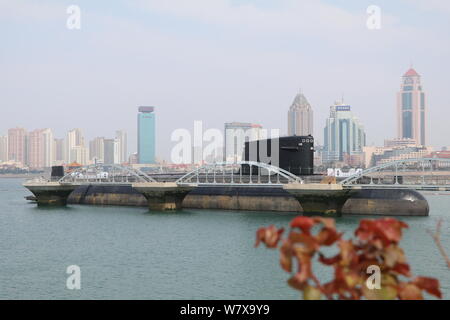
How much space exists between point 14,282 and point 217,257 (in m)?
11.9

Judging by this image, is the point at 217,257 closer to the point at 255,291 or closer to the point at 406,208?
the point at 255,291

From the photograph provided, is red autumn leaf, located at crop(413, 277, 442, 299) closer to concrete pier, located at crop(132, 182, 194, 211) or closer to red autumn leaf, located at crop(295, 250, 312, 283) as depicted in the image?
red autumn leaf, located at crop(295, 250, 312, 283)

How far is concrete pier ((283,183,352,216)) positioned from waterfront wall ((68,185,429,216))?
2.95 metres

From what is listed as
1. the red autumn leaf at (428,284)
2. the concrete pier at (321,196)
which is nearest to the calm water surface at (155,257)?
the concrete pier at (321,196)

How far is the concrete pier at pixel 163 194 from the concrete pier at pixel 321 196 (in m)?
16.2

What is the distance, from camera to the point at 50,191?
79312mm

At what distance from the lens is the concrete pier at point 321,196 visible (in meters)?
54.3

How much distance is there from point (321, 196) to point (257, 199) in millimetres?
11527

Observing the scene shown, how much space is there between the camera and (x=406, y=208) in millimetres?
55656

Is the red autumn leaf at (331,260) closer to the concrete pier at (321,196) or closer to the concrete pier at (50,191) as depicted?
the concrete pier at (321,196)

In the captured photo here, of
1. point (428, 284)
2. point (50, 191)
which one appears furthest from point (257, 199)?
point (428, 284)

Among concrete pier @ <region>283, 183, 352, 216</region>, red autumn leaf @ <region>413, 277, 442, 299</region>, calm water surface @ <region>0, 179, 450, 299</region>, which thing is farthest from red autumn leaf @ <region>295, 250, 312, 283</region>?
concrete pier @ <region>283, 183, 352, 216</region>

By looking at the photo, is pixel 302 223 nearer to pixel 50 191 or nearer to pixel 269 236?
pixel 269 236
